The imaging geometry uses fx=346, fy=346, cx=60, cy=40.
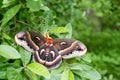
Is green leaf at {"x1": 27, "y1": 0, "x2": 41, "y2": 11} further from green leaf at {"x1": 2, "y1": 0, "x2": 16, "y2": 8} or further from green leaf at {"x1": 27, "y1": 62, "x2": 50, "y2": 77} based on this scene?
green leaf at {"x1": 27, "y1": 62, "x2": 50, "y2": 77}

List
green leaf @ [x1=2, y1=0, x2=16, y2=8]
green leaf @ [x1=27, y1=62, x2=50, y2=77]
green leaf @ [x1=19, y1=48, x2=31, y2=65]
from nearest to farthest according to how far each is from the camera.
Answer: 1. green leaf @ [x1=27, y1=62, x2=50, y2=77]
2. green leaf @ [x1=19, y1=48, x2=31, y2=65]
3. green leaf @ [x1=2, y1=0, x2=16, y2=8]

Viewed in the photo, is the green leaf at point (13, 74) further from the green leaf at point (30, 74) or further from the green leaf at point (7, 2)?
the green leaf at point (7, 2)

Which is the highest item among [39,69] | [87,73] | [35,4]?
[35,4]

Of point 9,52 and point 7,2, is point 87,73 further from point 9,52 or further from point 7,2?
point 7,2

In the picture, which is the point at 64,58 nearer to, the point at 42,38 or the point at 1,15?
the point at 42,38

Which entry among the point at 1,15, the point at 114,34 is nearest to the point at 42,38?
the point at 1,15

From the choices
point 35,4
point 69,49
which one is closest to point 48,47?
point 69,49

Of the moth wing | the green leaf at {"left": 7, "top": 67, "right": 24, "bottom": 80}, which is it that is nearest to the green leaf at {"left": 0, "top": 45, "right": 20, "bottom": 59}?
the green leaf at {"left": 7, "top": 67, "right": 24, "bottom": 80}
